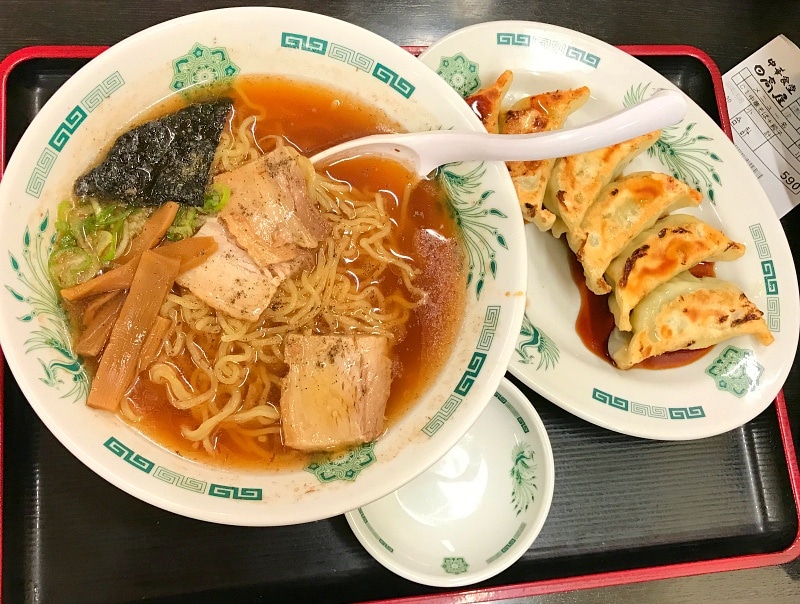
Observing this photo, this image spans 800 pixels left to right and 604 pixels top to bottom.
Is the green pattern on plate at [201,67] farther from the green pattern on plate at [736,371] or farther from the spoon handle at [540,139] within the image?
the green pattern on plate at [736,371]

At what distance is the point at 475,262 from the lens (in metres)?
1.70

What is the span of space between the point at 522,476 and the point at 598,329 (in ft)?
2.47

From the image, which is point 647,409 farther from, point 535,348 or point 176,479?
point 176,479

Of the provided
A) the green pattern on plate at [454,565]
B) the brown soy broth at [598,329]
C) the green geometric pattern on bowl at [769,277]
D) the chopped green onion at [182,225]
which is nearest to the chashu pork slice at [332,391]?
the chopped green onion at [182,225]

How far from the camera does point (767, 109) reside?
107 inches

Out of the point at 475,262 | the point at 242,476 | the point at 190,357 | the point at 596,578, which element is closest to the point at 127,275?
the point at 190,357

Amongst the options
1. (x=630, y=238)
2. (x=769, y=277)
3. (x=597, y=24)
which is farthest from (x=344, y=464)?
(x=597, y=24)

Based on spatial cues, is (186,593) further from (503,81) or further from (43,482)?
(503,81)

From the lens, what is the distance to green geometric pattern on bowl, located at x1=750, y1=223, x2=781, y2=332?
7.82ft

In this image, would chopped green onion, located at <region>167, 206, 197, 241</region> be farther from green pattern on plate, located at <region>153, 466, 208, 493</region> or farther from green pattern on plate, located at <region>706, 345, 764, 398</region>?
green pattern on plate, located at <region>706, 345, 764, 398</region>

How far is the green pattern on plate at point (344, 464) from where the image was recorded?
150 centimetres

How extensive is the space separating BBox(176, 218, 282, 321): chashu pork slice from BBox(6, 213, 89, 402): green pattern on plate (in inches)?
13.7

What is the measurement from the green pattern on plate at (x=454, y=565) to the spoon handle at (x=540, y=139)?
1.46m

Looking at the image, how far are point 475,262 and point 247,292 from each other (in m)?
0.73
